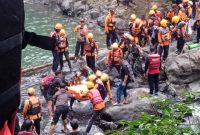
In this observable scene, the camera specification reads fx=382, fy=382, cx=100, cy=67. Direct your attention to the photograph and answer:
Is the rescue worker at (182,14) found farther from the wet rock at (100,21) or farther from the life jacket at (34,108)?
the life jacket at (34,108)

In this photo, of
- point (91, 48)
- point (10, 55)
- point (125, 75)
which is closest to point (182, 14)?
point (91, 48)

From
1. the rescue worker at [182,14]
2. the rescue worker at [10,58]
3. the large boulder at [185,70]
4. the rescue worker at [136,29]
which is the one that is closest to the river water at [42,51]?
the large boulder at [185,70]

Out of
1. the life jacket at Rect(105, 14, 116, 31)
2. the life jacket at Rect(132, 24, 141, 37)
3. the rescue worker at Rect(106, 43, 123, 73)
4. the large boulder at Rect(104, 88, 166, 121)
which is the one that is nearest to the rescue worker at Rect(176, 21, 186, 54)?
the life jacket at Rect(132, 24, 141, 37)

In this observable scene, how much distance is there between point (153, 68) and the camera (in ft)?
44.1

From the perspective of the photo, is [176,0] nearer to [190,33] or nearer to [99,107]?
[190,33]

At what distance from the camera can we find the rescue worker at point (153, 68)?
1327cm

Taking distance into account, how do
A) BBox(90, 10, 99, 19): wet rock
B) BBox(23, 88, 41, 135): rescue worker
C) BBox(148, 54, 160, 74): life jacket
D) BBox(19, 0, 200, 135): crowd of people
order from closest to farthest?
BBox(23, 88, 41, 135): rescue worker → BBox(19, 0, 200, 135): crowd of people → BBox(148, 54, 160, 74): life jacket → BBox(90, 10, 99, 19): wet rock

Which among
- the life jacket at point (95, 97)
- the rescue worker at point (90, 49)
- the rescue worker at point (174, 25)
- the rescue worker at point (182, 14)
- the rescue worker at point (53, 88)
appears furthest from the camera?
the rescue worker at point (182, 14)

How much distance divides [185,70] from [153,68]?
2531mm

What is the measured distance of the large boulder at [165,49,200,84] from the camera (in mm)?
15422

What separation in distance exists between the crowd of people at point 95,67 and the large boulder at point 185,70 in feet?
3.44

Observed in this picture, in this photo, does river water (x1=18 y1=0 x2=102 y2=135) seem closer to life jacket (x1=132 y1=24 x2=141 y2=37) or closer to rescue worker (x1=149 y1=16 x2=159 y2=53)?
life jacket (x1=132 y1=24 x2=141 y2=37)

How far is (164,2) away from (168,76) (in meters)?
12.6

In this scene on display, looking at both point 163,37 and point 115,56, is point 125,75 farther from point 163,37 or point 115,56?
point 163,37
